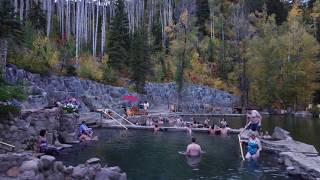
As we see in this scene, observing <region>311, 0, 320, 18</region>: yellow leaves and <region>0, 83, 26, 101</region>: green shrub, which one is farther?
<region>311, 0, 320, 18</region>: yellow leaves

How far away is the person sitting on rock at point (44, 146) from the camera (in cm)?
1778

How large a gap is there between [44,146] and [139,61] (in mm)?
25306

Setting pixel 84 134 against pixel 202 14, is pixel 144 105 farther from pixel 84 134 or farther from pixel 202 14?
pixel 202 14

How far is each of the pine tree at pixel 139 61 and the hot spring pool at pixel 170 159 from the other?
16703 mm

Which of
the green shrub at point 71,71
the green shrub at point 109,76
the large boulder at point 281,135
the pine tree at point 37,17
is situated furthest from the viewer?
the pine tree at point 37,17

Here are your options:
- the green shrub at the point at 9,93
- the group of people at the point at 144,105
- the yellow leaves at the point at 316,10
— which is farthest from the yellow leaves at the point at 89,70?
the yellow leaves at the point at 316,10

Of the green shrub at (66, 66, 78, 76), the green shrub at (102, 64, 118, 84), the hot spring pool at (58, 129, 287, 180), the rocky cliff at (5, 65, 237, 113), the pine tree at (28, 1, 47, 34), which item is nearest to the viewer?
the hot spring pool at (58, 129, 287, 180)

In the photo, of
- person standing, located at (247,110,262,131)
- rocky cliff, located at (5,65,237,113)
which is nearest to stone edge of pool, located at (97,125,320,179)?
person standing, located at (247,110,262,131)

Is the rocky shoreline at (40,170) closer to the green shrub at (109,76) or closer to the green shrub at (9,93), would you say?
the green shrub at (9,93)

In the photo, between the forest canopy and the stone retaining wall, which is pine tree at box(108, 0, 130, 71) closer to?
the forest canopy

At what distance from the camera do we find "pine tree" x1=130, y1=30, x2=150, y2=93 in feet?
137

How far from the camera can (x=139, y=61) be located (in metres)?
42.6

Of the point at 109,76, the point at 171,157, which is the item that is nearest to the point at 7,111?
the point at 171,157

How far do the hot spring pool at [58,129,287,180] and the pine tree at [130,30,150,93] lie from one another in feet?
54.8
